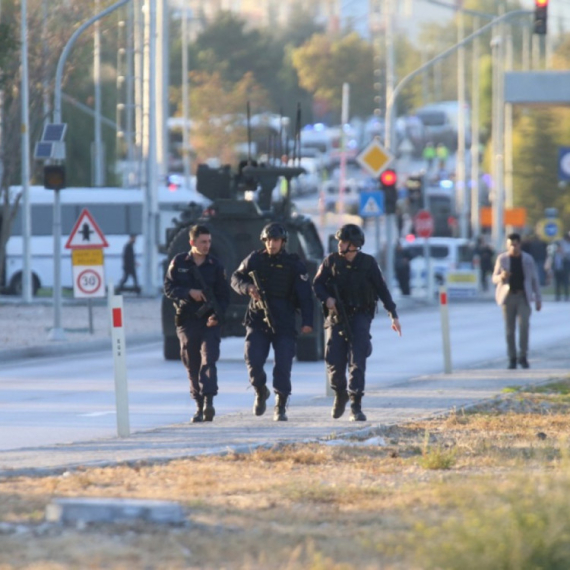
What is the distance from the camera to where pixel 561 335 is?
29.8 meters

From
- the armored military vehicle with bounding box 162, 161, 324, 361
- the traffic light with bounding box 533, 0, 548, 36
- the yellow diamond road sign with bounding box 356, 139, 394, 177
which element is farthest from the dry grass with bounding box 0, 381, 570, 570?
the yellow diamond road sign with bounding box 356, 139, 394, 177

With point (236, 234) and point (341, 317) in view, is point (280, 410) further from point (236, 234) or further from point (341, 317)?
point (236, 234)

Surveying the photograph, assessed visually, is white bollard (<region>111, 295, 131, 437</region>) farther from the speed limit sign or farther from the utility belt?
the speed limit sign

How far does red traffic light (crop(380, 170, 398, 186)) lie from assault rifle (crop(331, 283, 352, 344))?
22139 millimetres

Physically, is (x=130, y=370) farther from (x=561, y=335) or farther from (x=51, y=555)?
(x=51, y=555)

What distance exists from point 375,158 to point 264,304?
2134cm

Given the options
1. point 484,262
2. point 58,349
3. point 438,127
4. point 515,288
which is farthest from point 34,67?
point 438,127

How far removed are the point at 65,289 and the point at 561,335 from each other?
2203cm

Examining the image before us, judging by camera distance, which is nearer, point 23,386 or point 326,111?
point 23,386

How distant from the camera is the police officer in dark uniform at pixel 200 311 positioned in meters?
14.1

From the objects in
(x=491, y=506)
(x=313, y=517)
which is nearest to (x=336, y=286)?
(x=313, y=517)

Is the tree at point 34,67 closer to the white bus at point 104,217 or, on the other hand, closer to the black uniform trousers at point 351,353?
the white bus at point 104,217

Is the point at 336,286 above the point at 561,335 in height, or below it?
above

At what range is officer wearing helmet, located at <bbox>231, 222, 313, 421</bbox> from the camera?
46.8 ft
